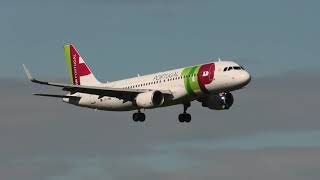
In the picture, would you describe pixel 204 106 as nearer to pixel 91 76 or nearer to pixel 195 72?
pixel 195 72

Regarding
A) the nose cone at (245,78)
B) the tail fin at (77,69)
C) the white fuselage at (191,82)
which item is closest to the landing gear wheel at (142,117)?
the white fuselage at (191,82)

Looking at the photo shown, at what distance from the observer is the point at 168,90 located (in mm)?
101438

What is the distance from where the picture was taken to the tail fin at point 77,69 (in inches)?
4707

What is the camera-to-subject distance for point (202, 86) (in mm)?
98438

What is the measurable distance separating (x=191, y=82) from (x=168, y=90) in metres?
3.10

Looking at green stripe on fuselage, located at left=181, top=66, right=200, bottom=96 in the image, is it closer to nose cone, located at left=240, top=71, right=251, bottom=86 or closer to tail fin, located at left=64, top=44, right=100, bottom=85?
nose cone, located at left=240, top=71, right=251, bottom=86

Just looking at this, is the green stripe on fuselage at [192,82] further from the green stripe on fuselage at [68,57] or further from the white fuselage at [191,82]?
the green stripe on fuselage at [68,57]

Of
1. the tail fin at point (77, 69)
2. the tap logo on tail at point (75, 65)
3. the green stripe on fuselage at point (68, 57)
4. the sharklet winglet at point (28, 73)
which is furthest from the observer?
the green stripe on fuselage at point (68, 57)

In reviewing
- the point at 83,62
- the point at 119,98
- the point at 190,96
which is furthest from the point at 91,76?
the point at 190,96

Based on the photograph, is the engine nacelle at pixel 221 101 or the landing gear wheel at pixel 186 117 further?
the landing gear wheel at pixel 186 117

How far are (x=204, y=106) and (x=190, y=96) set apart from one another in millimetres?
4855

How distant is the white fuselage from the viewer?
9731 centimetres

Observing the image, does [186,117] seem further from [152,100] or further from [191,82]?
[191,82]

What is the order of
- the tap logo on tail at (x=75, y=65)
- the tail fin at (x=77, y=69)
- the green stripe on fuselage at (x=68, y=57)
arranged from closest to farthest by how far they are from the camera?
1. the tail fin at (x=77, y=69)
2. the tap logo on tail at (x=75, y=65)
3. the green stripe on fuselage at (x=68, y=57)
